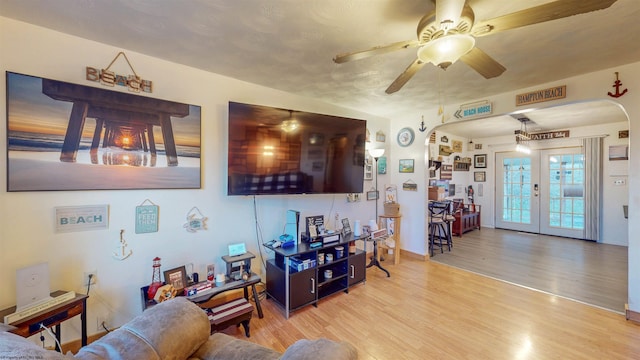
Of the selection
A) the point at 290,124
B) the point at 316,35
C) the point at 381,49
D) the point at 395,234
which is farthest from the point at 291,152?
the point at 395,234

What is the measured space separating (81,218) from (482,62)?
2974 mm

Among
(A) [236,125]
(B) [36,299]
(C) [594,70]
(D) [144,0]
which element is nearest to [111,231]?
(B) [36,299]

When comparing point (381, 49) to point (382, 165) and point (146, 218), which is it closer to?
point (146, 218)

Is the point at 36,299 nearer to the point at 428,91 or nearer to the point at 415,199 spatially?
the point at 428,91

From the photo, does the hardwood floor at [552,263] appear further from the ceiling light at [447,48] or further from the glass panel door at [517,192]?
the ceiling light at [447,48]

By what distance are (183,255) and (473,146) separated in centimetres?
688

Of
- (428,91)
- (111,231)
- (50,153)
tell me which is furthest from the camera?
(428,91)

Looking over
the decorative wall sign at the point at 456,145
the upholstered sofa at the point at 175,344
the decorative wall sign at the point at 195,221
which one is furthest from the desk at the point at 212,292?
the decorative wall sign at the point at 456,145

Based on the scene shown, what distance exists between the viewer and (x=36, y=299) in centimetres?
150

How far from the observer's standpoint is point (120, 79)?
1.88 metres

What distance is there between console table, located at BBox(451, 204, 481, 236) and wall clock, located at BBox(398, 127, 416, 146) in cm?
242

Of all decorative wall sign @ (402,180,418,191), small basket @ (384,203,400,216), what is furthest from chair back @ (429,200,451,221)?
small basket @ (384,203,400,216)

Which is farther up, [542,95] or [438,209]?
[542,95]

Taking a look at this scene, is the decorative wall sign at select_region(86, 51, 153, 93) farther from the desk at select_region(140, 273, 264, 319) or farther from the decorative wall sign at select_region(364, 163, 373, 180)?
the decorative wall sign at select_region(364, 163, 373, 180)
